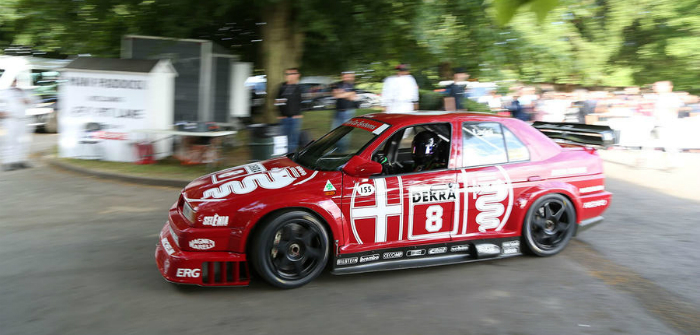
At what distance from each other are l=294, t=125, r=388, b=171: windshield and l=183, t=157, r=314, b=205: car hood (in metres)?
0.17

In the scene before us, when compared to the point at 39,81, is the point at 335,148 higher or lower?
lower

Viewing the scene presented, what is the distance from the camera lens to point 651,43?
2577cm

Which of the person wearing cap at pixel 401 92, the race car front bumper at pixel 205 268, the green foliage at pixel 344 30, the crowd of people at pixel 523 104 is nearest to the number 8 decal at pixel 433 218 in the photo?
the race car front bumper at pixel 205 268

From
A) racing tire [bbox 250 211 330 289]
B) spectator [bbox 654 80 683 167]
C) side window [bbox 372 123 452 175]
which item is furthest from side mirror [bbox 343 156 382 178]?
spectator [bbox 654 80 683 167]

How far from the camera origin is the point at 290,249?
444 centimetres

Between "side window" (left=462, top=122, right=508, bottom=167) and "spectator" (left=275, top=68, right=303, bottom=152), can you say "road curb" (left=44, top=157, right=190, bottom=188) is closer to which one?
"spectator" (left=275, top=68, right=303, bottom=152)

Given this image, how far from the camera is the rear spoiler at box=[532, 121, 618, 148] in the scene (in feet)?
19.2

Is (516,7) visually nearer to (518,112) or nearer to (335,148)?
(335,148)

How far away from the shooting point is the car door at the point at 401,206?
457 cm

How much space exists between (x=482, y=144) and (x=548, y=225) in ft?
3.53

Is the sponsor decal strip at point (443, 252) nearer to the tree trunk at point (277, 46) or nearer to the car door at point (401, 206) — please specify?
the car door at point (401, 206)

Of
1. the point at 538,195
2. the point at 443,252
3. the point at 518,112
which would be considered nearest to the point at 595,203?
the point at 538,195

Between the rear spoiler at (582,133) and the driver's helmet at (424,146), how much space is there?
1.80m

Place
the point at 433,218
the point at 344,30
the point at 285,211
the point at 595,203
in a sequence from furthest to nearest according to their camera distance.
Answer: the point at 344,30 → the point at 595,203 → the point at 433,218 → the point at 285,211
